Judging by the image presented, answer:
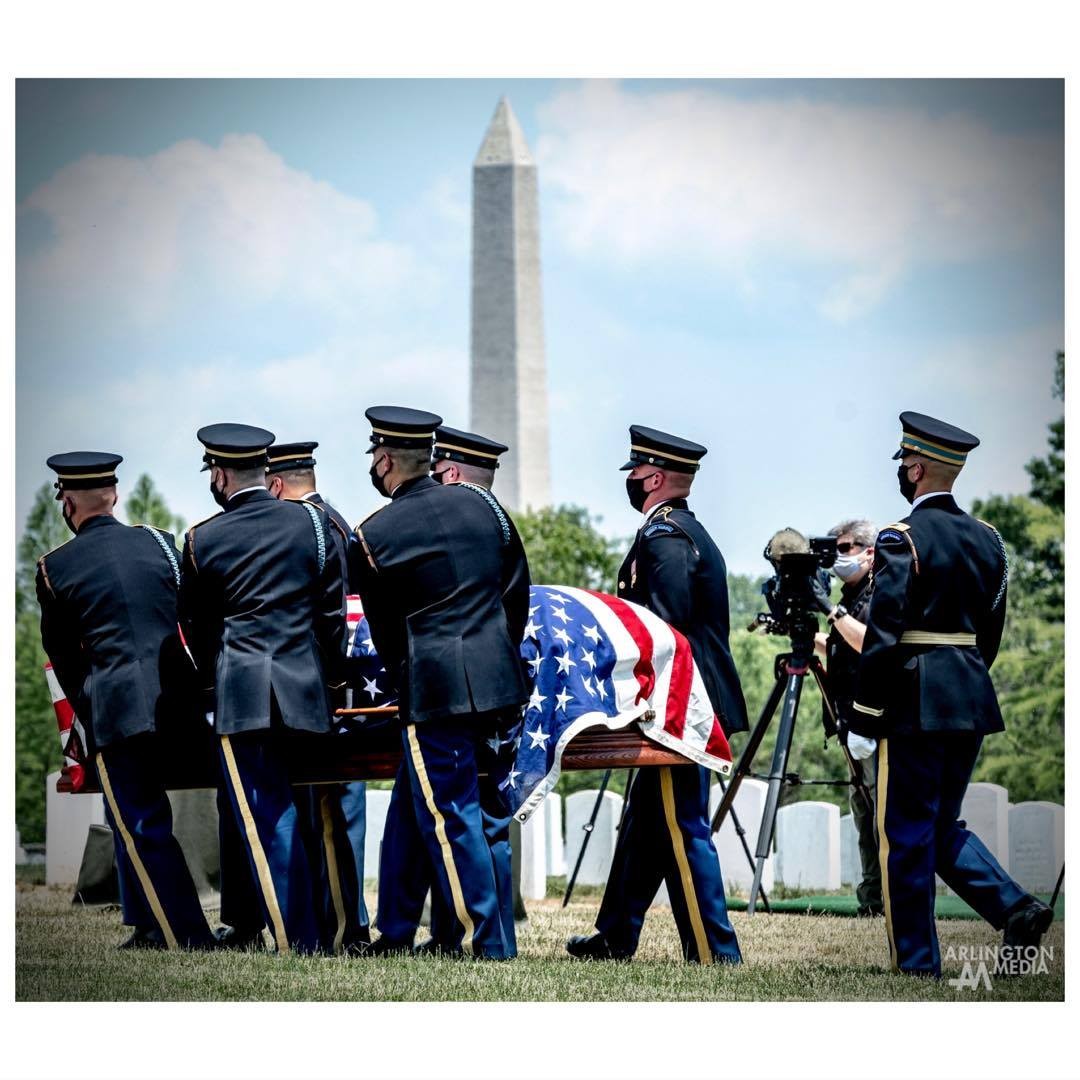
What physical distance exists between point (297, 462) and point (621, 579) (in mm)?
1413

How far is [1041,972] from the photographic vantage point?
6762 mm

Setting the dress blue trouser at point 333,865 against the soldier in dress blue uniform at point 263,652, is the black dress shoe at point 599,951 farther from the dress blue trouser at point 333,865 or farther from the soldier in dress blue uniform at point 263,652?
the soldier in dress blue uniform at point 263,652

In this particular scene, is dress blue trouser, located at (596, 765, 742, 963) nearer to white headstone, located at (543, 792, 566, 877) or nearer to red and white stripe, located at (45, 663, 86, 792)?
red and white stripe, located at (45, 663, 86, 792)

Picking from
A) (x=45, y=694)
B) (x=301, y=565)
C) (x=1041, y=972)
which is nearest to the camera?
(x=1041, y=972)

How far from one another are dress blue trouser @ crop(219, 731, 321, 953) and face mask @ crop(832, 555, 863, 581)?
266cm

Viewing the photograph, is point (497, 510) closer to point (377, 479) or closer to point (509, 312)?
point (377, 479)

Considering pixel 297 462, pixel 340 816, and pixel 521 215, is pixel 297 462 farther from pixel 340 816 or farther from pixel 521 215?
pixel 521 215

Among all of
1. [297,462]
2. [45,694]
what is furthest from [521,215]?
[297,462]

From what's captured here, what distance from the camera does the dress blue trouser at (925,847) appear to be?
6.83 m

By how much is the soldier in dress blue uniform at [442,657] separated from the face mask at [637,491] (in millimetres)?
860

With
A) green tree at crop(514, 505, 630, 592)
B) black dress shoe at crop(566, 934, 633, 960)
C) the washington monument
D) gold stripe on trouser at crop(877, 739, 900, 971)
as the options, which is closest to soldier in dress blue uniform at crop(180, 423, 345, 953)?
black dress shoe at crop(566, 934, 633, 960)

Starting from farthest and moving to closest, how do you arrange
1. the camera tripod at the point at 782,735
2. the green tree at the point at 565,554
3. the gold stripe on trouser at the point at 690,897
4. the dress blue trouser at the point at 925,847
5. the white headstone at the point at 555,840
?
the green tree at the point at 565,554 → the white headstone at the point at 555,840 → the camera tripod at the point at 782,735 → the gold stripe on trouser at the point at 690,897 → the dress blue trouser at the point at 925,847

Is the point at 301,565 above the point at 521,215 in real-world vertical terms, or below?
below

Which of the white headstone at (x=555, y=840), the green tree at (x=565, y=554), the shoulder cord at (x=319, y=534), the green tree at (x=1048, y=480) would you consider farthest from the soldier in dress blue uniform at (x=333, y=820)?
the green tree at (x=565, y=554)
